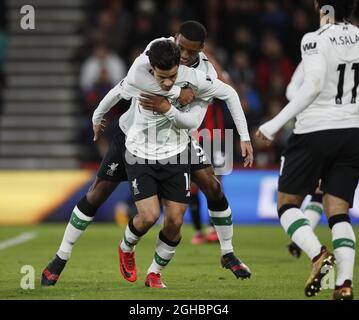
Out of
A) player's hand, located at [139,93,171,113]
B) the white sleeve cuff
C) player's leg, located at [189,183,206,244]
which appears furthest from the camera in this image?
player's leg, located at [189,183,206,244]

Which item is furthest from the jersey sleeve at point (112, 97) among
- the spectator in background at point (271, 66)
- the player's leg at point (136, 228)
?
the spectator in background at point (271, 66)

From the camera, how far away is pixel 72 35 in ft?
60.2

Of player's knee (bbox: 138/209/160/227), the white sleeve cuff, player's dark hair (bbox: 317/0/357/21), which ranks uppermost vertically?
player's dark hair (bbox: 317/0/357/21)

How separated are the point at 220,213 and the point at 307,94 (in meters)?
2.00

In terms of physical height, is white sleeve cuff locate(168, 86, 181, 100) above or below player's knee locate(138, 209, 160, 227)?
above

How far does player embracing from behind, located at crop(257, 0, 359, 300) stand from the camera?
22.9ft

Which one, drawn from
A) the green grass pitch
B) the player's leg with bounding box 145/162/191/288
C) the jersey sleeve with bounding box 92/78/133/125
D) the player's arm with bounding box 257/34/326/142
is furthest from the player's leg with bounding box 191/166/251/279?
the player's arm with bounding box 257/34/326/142

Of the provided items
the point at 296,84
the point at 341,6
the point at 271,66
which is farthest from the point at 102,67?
the point at 341,6

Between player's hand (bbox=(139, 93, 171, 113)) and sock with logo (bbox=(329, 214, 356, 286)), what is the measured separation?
4.68 feet

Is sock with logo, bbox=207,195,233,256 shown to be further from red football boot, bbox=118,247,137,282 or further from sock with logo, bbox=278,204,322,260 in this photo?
sock with logo, bbox=278,204,322,260

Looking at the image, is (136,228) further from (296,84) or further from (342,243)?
(296,84)

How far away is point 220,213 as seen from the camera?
8609 mm

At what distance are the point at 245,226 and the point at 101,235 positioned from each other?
2.23 metres
